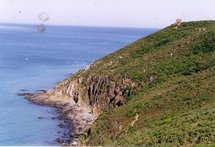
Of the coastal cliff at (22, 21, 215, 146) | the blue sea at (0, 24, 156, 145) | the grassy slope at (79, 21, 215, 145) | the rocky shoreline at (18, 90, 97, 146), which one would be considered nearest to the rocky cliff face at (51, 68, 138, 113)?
the coastal cliff at (22, 21, 215, 146)

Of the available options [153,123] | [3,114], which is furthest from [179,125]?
[3,114]

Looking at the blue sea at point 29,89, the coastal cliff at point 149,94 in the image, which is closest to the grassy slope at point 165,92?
the coastal cliff at point 149,94

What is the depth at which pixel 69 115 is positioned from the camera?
255ft

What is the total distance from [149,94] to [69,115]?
63.8 feet

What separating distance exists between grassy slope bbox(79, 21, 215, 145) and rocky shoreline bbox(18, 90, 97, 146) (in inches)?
234

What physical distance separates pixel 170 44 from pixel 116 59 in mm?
13600

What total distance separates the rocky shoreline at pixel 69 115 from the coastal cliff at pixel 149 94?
0.16 metres

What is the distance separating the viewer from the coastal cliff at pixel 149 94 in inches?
1651

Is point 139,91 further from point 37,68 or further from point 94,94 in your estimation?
point 37,68

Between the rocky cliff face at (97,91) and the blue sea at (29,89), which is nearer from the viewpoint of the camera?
the blue sea at (29,89)

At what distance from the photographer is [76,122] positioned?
7294cm

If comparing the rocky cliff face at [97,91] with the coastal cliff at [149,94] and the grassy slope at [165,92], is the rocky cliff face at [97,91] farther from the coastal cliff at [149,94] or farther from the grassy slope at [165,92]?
the grassy slope at [165,92]

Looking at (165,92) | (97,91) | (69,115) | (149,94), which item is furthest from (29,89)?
(165,92)

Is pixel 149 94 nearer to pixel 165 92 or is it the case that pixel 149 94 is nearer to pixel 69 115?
pixel 165 92
